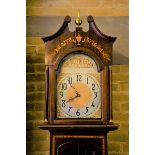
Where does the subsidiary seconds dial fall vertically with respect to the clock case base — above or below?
above

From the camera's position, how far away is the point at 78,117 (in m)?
2.11

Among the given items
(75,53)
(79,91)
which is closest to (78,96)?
(79,91)

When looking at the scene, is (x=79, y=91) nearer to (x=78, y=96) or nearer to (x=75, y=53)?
(x=78, y=96)

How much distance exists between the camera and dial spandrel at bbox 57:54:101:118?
2.11 metres

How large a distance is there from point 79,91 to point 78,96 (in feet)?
0.10

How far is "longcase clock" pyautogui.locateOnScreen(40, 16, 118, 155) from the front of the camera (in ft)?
6.89

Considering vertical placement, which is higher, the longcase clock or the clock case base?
the longcase clock

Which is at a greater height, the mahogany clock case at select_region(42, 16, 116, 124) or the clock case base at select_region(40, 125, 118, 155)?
the mahogany clock case at select_region(42, 16, 116, 124)

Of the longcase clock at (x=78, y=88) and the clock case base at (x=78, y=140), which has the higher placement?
the longcase clock at (x=78, y=88)

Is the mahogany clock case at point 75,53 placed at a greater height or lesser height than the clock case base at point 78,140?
greater

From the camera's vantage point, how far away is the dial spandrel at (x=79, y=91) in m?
2.11

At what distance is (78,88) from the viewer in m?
2.12
